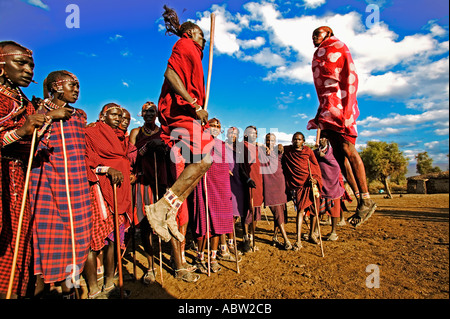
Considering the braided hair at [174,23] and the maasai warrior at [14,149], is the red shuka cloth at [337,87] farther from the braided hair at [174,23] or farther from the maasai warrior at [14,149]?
the maasai warrior at [14,149]

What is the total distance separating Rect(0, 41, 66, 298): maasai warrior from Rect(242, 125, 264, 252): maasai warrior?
3.95 m

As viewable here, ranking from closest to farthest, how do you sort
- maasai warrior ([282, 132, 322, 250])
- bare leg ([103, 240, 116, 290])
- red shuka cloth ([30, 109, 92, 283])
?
red shuka cloth ([30, 109, 92, 283]) → bare leg ([103, 240, 116, 290]) → maasai warrior ([282, 132, 322, 250])

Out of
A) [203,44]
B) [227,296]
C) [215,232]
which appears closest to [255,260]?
[215,232]

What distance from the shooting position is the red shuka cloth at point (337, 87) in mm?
3273

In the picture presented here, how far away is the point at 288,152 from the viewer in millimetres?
6672

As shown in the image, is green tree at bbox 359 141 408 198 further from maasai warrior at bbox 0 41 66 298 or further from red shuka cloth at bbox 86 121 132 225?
maasai warrior at bbox 0 41 66 298

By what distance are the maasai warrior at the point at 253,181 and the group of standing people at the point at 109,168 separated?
3.40 feet

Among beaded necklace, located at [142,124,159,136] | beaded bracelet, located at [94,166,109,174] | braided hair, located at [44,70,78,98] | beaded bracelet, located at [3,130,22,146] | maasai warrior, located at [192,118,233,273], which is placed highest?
braided hair, located at [44,70,78,98]

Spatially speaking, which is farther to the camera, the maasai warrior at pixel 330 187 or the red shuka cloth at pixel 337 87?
the maasai warrior at pixel 330 187

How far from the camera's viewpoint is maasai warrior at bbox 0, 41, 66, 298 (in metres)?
2.38

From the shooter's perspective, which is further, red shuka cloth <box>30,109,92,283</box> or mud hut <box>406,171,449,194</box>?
mud hut <box>406,171,449,194</box>

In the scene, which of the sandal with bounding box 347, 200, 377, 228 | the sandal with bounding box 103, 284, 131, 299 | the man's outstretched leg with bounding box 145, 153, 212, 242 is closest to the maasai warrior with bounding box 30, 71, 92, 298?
the sandal with bounding box 103, 284, 131, 299

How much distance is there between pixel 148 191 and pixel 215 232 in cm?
145

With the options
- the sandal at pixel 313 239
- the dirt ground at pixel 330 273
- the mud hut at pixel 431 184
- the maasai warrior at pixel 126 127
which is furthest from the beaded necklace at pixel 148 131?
the mud hut at pixel 431 184
